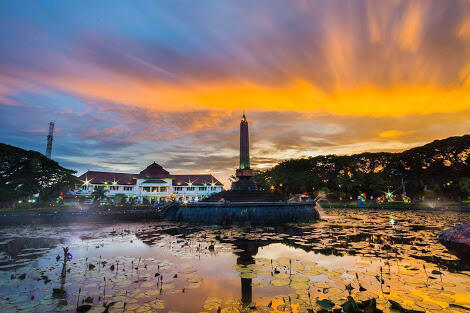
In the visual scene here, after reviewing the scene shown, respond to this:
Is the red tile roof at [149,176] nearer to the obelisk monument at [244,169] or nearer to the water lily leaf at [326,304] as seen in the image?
the obelisk monument at [244,169]

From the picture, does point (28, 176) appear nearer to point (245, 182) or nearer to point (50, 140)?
point (245, 182)

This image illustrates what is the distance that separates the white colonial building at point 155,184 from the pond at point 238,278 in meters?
52.6

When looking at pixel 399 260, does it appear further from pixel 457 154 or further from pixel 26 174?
pixel 457 154

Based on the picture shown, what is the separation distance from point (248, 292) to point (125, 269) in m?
4.58

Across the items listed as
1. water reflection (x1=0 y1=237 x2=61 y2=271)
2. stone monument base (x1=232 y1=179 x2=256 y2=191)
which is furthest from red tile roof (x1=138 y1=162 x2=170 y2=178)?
water reflection (x1=0 y1=237 x2=61 y2=271)

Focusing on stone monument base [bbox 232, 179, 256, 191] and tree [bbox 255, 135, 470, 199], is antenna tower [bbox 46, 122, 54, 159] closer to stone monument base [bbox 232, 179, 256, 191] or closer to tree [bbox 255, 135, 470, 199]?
stone monument base [bbox 232, 179, 256, 191]

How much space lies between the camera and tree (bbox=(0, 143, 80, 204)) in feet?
106

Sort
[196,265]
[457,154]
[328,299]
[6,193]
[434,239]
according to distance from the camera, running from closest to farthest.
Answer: [328,299]
[196,265]
[434,239]
[6,193]
[457,154]

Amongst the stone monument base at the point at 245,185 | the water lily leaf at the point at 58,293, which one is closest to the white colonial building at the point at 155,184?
the stone monument base at the point at 245,185

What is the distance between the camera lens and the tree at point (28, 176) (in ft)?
106

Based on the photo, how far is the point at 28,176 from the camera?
113 ft

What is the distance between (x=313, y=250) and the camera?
10.6 metres

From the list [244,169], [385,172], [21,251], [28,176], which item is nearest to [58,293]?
[21,251]

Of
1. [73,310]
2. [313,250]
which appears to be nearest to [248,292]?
[73,310]
